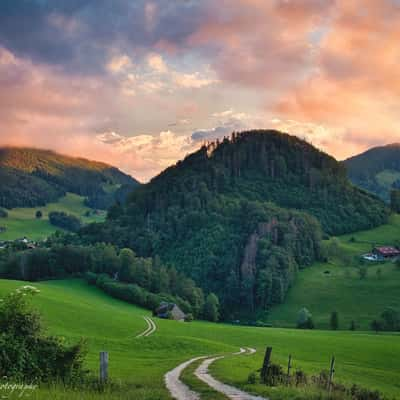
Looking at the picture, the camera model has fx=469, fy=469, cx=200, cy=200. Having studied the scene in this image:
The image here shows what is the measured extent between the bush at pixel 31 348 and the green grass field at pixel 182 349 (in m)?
2.61

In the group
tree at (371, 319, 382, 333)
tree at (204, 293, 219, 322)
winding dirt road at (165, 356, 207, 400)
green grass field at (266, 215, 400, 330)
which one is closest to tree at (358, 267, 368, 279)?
green grass field at (266, 215, 400, 330)

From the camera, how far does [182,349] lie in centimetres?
5341

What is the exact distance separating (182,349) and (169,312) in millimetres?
56053

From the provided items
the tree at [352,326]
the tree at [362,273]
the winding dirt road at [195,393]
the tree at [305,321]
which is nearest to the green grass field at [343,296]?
the tree at [362,273]

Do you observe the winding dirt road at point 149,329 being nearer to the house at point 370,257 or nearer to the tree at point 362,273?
the tree at point 362,273

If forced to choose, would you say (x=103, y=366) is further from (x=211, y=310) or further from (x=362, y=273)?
(x=362, y=273)

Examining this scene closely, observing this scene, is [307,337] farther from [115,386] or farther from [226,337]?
[115,386]

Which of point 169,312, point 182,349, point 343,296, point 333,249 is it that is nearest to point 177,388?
point 182,349

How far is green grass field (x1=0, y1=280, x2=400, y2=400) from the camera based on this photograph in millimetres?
32344

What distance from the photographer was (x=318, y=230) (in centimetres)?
19600

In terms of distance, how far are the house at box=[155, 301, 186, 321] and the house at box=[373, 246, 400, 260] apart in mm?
100564

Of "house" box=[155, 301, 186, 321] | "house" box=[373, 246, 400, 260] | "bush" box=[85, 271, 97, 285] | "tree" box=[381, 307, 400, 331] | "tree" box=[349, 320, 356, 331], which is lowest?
"tree" box=[349, 320, 356, 331]

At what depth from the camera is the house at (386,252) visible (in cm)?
18100

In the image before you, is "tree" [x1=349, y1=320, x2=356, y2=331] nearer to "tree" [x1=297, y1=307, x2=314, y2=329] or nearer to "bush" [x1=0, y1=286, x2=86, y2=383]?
"tree" [x1=297, y1=307, x2=314, y2=329]
